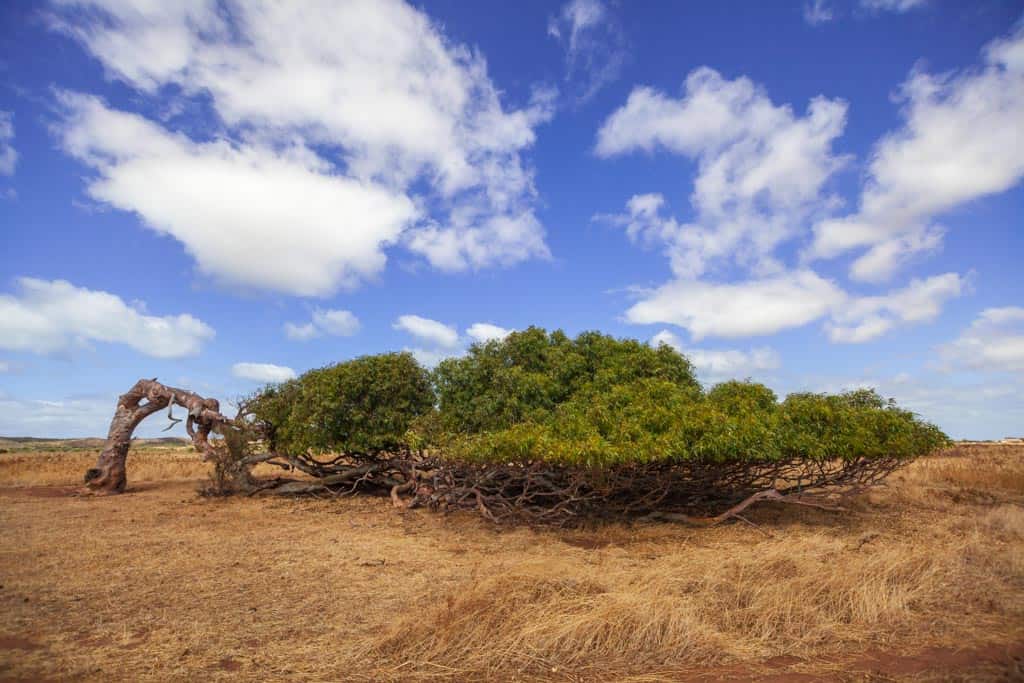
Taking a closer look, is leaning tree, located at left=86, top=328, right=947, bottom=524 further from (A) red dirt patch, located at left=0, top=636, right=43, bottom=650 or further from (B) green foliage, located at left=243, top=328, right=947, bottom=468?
(A) red dirt patch, located at left=0, top=636, right=43, bottom=650

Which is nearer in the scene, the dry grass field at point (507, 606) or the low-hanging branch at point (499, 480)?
the dry grass field at point (507, 606)

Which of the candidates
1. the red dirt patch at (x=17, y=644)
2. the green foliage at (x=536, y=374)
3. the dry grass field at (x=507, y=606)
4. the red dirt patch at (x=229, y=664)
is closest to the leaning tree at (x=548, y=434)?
the green foliage at (x=536, y=374)

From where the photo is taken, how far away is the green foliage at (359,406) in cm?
1630

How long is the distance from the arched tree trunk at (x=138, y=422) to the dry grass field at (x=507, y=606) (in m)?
6.30

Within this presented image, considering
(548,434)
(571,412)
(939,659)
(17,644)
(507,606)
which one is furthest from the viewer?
(571,412)

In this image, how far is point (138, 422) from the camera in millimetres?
19375

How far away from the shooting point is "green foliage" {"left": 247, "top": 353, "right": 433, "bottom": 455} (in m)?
16.3

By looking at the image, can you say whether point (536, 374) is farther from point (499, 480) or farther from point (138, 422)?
point (138, 422)

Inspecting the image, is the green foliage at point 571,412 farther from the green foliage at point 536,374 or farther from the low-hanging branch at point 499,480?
the low-hanging branch at point 499,480

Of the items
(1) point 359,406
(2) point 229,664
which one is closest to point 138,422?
(1) point 359,406

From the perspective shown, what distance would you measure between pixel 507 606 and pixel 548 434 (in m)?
5.38

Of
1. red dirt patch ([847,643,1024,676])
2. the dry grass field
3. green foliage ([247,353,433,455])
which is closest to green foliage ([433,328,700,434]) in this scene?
green foliage ([247,353,433,455])

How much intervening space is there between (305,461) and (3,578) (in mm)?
11267

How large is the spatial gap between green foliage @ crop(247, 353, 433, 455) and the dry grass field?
4.09 m
